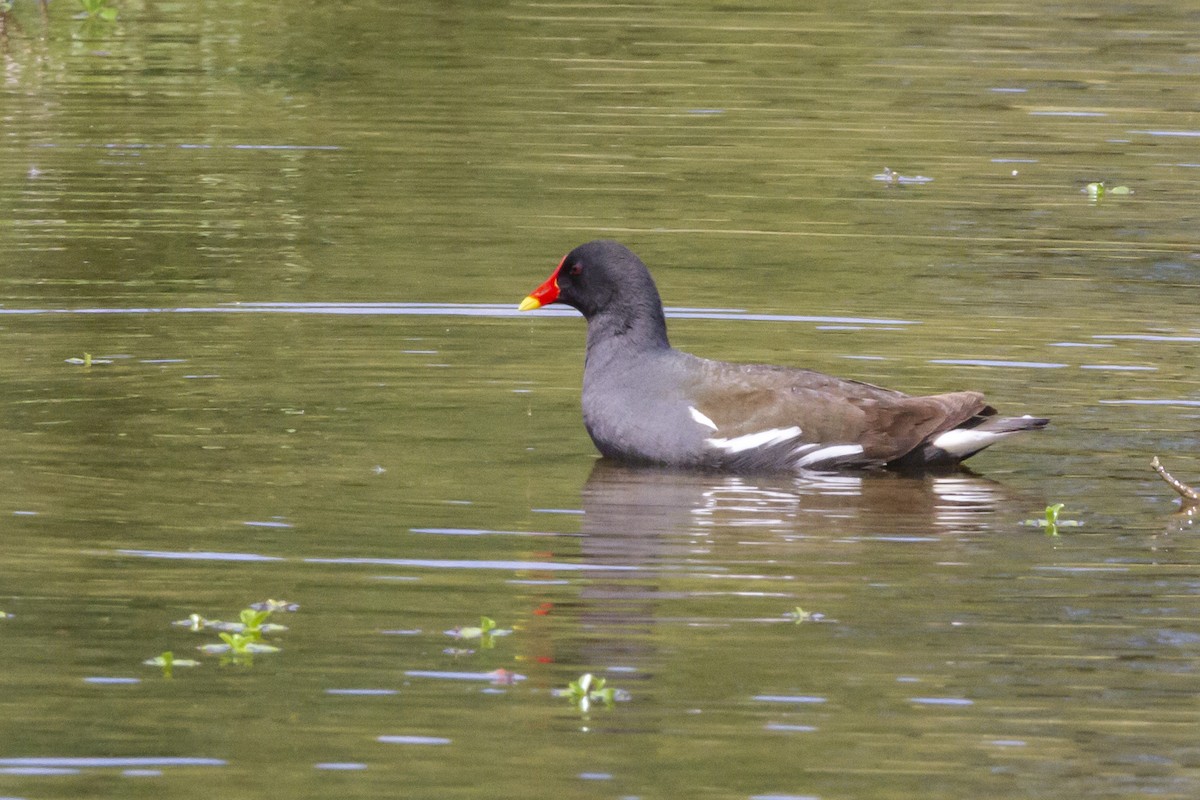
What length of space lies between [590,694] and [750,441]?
3.34 metres

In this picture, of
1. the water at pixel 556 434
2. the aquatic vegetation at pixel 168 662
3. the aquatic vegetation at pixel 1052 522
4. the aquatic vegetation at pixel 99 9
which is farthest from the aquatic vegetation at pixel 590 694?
the aquatic vegetation at pixel 99 9

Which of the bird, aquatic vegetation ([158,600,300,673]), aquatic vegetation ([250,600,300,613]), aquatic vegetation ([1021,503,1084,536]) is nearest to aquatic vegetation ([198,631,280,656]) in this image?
aquatic vegetation ([158,600,300,673])

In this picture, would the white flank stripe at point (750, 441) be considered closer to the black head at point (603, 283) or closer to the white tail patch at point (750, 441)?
the white tail patch at point (750, 441)

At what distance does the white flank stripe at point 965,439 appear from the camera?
10641 mm

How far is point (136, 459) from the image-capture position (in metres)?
10.4

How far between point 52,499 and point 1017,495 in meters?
4.31

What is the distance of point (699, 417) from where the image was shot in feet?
34.6

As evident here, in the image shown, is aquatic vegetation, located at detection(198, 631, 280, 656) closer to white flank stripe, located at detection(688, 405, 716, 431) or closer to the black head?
white flank stripe, located at detection(688, 405, 716, 431)

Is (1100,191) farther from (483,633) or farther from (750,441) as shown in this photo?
(483,633)

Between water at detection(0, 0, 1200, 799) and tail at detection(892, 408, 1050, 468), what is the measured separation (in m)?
0.15

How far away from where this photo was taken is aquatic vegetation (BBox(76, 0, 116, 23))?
2372cm

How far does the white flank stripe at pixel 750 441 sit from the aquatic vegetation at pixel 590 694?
322 centimetres

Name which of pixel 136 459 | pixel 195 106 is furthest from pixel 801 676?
pixel 195 106

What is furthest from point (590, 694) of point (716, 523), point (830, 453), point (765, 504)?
point (830, 453)
